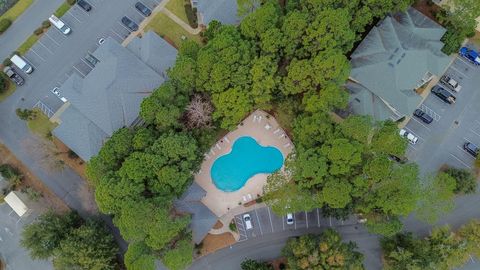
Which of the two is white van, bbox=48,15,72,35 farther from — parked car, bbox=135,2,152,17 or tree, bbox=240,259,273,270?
tree, bbox=240,259,273,270

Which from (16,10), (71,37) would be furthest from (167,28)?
(16,10)

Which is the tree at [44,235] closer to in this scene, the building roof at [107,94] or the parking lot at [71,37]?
the building roof at [107,94]

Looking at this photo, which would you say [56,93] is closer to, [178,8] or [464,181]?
[178,8]

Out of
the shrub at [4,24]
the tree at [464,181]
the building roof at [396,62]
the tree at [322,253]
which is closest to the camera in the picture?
the tree at [322,253]

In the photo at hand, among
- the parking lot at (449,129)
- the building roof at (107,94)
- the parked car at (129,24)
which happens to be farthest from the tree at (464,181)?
the parked car at (129,24)

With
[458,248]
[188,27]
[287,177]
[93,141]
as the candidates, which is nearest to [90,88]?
[93,141]

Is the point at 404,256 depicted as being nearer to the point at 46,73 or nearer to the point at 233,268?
the point at 233,268
